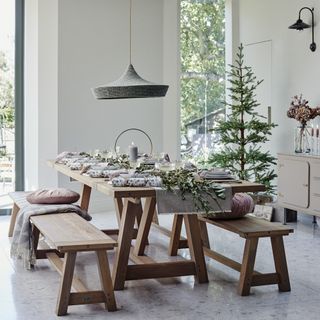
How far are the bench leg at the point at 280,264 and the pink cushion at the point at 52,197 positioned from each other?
1.73 m

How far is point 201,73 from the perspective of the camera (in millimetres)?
Result: 7762

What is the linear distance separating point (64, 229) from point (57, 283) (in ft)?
1.53

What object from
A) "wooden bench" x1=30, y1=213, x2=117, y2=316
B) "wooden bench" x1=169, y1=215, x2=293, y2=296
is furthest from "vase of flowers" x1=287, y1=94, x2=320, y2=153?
"wooden bench" x1=30, y1=213, x2=117, y2=316

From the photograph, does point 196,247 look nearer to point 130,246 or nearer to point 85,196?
point 130,246

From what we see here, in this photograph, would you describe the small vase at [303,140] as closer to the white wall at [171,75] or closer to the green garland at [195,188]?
the white wall at [171,75]

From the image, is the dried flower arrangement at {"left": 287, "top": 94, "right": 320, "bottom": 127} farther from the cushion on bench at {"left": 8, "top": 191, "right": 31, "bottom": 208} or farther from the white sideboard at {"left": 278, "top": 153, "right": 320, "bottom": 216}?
the cushion on bench at {"left": 8, "top": 191, "right": 31, "bottom": 208}

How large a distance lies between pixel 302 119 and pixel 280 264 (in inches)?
102

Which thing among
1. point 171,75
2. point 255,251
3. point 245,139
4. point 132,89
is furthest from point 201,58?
point 255,251

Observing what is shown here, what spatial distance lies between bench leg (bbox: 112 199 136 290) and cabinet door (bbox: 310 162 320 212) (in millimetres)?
2485

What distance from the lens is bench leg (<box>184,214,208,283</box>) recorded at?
161 inches

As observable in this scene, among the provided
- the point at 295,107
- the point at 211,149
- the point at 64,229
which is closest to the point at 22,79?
the point at 211,149

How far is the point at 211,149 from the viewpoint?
25.7ft

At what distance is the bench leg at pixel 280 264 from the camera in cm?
390

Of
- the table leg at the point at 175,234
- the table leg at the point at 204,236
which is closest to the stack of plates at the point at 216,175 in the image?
the table leg at the point at 175,234
